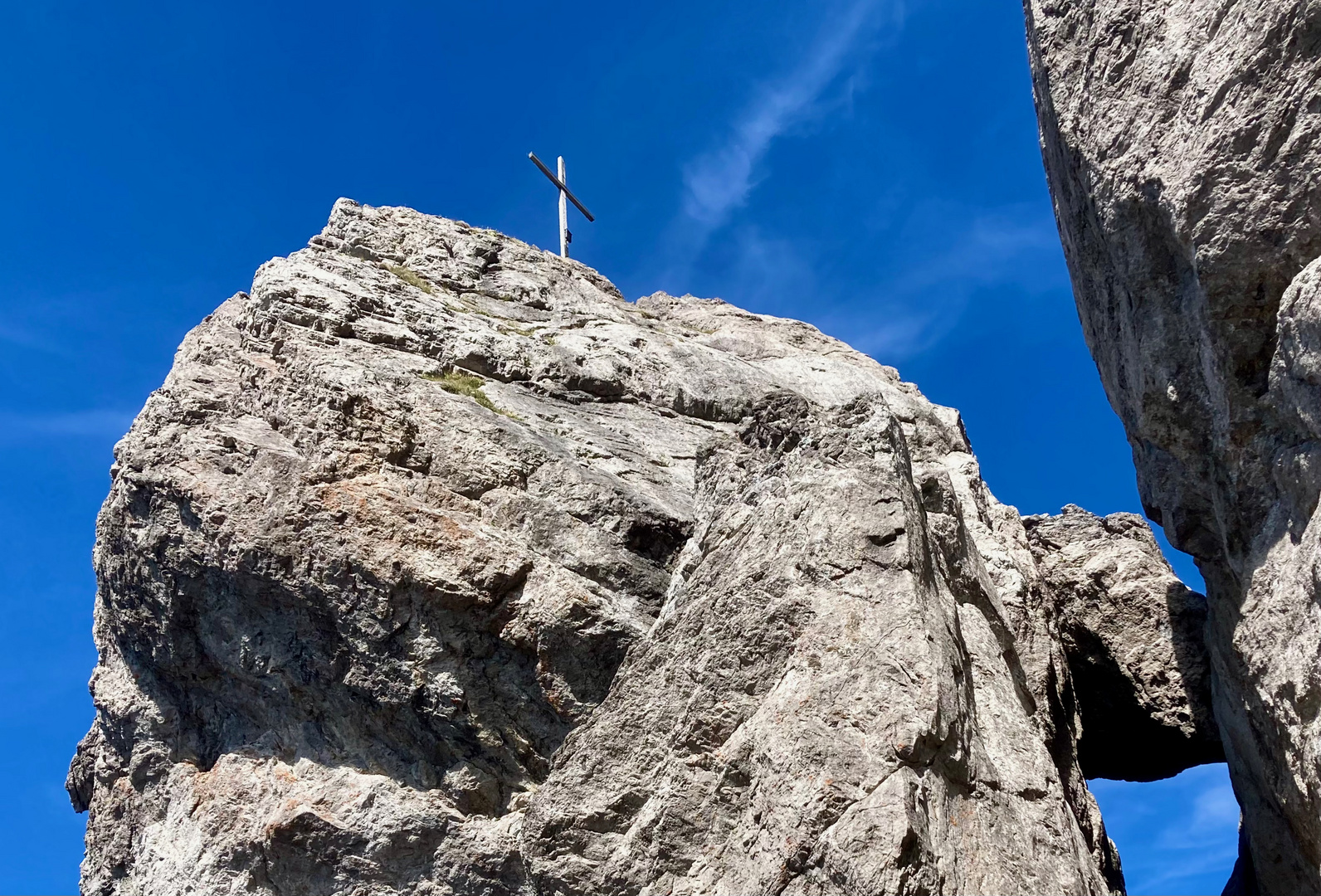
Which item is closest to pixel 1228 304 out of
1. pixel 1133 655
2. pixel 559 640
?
pixel 1133 655

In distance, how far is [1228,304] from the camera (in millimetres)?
11969

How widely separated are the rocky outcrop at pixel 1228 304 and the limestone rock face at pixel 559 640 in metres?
2.29

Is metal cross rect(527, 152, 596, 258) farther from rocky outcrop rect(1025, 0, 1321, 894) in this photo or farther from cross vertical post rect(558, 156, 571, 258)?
rocky outcrop rect(1025, 0, 1321, 894)

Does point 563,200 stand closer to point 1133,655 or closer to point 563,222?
point 563,222

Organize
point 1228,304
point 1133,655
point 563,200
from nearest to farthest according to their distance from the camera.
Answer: point 1228,304
point 1133,655
point 563,200

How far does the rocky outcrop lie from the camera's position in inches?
431

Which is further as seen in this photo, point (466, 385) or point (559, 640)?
point (466, 385)

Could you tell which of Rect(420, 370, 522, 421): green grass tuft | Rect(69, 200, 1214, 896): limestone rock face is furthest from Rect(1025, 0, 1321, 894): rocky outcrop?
Rect(420, 370, 522, 421): green grass tuft

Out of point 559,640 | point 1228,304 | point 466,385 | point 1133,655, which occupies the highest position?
point 466,385

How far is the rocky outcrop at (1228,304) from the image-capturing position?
35.9 ft

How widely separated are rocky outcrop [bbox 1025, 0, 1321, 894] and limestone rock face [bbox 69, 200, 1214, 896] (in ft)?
7.50

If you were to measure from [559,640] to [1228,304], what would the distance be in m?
8.48

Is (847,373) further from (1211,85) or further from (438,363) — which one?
(1211,85)

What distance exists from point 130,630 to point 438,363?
6.11 meters
